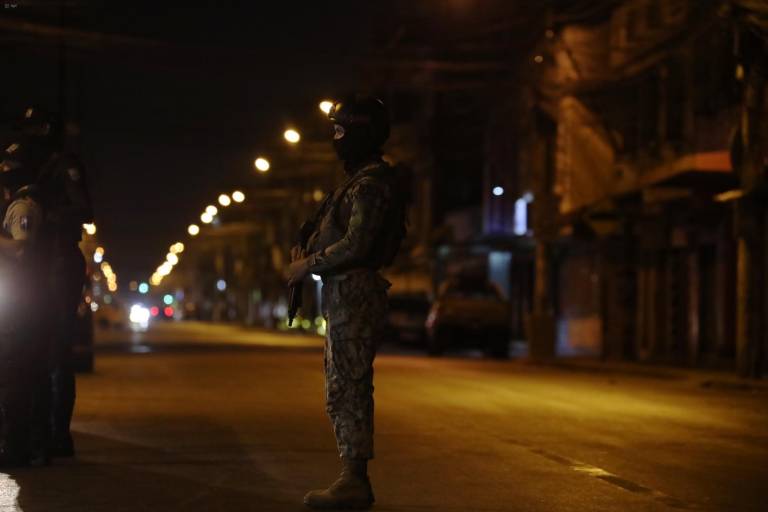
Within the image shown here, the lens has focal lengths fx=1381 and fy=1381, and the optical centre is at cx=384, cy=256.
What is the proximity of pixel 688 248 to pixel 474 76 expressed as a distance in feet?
79.4

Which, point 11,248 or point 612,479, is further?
point 612,479

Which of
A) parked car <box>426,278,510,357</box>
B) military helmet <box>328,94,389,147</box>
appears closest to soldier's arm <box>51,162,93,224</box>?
military helmet <box>328,94,389,147</box>

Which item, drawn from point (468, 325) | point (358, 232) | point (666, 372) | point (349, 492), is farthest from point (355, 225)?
point (468, 325)

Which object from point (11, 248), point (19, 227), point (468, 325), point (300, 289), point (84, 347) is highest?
point (19, 227)

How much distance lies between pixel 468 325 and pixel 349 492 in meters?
27.7

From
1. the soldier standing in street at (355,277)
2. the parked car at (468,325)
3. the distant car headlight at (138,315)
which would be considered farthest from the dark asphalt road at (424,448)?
the distant car headlight at (138,315)

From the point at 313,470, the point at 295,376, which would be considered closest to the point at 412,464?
the point at 313,470

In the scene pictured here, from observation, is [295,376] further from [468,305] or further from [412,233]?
Result: [412,233]

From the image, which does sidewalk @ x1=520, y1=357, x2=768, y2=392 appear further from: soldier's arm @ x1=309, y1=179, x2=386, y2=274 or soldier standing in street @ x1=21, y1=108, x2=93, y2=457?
soldier's arm @ x1=309, y1=179, x2=386, y2=274

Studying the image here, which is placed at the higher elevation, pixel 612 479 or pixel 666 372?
pixel 666 372

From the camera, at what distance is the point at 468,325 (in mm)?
35125

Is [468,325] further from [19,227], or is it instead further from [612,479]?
[19,227]

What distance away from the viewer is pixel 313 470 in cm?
980

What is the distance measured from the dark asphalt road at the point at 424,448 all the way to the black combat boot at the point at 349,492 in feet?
1.06
